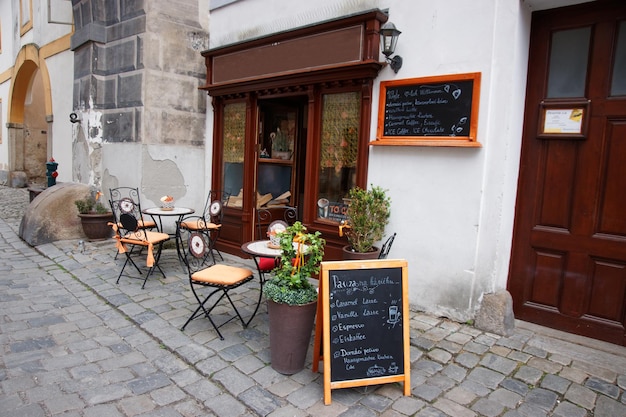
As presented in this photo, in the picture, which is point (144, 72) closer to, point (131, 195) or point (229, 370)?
point (131, 195)

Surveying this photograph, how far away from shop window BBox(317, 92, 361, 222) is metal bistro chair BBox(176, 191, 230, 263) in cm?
175

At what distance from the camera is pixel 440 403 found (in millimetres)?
2965

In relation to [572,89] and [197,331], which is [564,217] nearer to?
[572,89]

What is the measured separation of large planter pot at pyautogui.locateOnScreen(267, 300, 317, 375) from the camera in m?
3.19

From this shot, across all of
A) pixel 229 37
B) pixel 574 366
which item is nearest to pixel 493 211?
pixel 574 366

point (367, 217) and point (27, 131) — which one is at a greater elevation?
point (27, 131)

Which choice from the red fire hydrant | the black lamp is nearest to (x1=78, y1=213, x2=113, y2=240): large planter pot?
the red fire hydrant

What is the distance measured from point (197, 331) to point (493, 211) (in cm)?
306

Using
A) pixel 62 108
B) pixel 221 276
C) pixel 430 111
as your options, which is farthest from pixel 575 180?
pixel 62 108

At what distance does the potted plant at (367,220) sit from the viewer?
4.59m

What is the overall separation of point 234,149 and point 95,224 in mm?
2702

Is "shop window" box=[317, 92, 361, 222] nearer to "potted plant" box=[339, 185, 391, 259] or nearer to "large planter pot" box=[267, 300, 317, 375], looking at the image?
"potted plant" box=[339, 185, 391, 259]

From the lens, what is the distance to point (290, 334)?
3.22 metres

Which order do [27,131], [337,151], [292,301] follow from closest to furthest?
[292,301] < [337,151] < [27,131]
